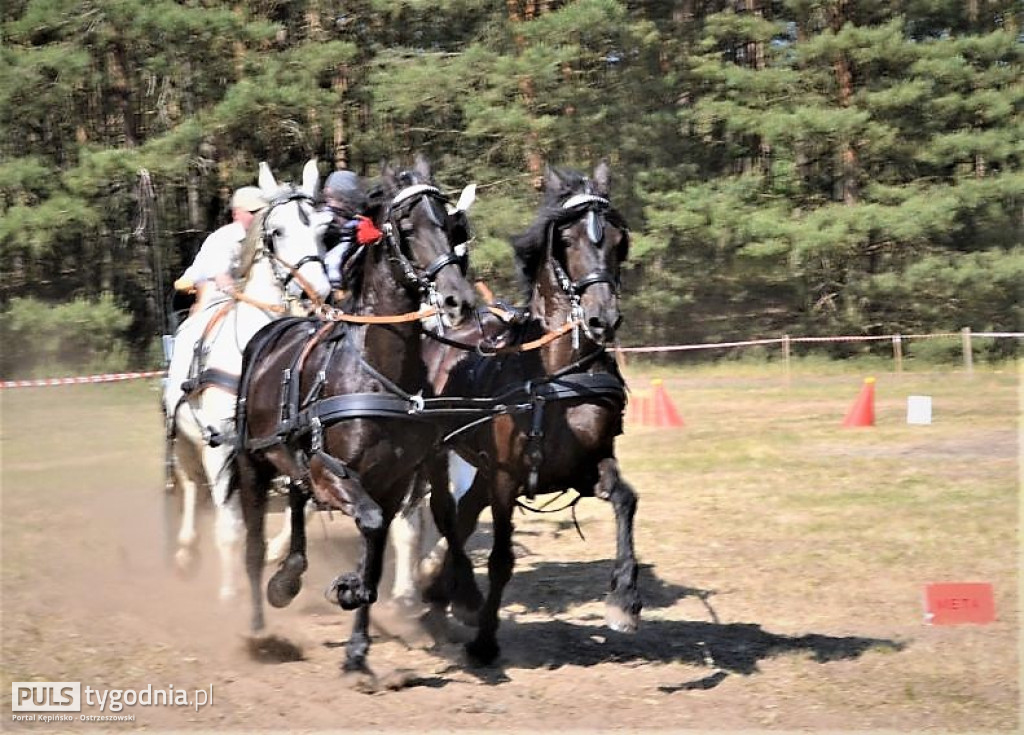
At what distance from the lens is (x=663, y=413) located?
18.9 metres

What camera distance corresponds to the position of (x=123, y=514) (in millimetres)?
11461

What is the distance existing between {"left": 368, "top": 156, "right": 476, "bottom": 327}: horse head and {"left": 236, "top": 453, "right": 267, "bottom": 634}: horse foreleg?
6.08 feet

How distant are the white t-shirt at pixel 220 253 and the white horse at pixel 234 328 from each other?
0.91ft

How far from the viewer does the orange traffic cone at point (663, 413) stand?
18.7 m

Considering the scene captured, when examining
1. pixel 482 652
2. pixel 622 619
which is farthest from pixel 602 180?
pixel 482 652

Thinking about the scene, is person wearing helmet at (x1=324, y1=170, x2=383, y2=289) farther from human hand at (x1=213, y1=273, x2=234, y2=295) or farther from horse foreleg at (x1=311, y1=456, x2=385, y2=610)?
horse foreleg at (x1=311, y1=456, x2=385, y2=610)

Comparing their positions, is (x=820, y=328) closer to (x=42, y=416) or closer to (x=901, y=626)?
(x=42, y=416)

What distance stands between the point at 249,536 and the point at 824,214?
22415 millimetres

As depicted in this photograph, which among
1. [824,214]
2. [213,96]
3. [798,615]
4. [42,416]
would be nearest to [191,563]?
[798,615]

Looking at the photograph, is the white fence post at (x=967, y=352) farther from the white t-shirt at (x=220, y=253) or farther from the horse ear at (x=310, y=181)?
the horse ear at (x=310, y=181)

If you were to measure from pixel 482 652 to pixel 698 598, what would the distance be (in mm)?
2106

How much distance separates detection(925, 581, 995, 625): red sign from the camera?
742 cm

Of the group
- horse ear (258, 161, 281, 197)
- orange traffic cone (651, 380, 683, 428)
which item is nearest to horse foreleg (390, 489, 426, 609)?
horse ear (258, 161, 281, 197)

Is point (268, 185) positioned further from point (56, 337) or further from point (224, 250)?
point (56, 337)
